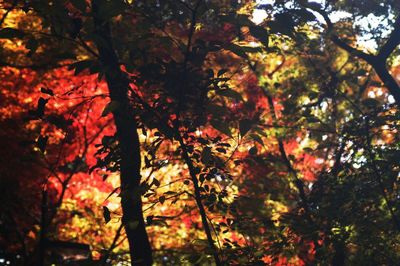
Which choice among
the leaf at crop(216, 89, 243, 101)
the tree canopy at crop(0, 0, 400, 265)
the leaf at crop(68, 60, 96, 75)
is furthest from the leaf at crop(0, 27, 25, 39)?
the leaf at crop(216, 89, 243, 101)

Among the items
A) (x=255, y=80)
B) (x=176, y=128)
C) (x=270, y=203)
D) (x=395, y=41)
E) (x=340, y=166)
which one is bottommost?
(x=176, y=128)

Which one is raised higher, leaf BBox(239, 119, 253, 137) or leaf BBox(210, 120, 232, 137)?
leaf BBox(239, 119, 253, 137)

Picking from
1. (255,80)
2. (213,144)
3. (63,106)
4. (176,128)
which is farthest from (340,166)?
(63,106)

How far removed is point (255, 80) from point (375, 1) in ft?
14.3

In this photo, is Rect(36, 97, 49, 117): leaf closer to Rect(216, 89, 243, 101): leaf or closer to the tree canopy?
the tree canopy

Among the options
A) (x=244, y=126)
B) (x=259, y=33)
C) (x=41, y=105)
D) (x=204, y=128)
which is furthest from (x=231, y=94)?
(x=204, y=128)

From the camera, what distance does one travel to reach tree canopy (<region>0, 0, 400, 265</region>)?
271 centimetres

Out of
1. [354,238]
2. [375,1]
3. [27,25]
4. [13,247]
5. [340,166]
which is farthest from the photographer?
[13,247]

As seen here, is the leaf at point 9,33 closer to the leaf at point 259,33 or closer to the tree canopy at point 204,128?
the tree canopy at point 204,128

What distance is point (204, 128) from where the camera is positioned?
32.3 ft

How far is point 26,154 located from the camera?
11320mm

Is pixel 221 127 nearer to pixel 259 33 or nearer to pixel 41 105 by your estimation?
pixel 259 33

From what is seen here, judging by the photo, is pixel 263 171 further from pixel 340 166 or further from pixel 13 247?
pixel 13 247

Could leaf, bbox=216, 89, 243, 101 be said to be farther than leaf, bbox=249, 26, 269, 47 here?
Yes
